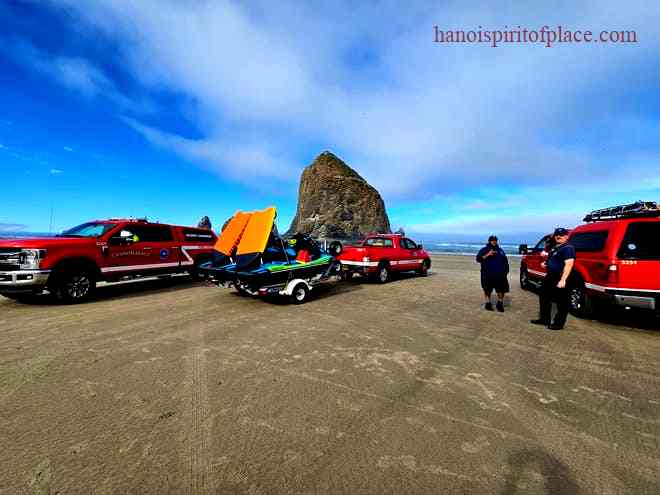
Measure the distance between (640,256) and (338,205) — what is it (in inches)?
3103

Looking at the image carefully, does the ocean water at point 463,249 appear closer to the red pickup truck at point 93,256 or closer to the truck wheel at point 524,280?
the truck wheel at point 524,280

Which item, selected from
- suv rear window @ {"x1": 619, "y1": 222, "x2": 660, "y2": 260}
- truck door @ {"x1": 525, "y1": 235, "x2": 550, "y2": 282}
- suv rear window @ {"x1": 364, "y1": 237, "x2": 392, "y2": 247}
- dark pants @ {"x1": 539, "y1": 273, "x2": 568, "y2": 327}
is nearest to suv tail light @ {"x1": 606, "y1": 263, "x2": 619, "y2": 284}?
suv rear window @ {"x1": 619, "y1": 222, "x2": 660, "y2": 260}

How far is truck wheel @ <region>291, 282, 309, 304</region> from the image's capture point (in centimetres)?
752

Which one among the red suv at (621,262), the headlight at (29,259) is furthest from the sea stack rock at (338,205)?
the red suv at (621,262)

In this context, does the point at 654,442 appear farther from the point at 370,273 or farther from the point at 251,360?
the point at 370,273

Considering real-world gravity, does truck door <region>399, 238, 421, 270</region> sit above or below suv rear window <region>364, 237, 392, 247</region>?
below

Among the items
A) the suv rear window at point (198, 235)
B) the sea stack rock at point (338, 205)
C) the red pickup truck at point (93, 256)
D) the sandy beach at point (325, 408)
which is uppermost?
the sea stack rock at point (338, 205)

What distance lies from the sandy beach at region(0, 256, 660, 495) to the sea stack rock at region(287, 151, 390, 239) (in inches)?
2948

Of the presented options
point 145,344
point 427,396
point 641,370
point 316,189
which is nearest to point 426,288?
point 641,370

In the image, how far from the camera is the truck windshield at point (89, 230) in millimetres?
8352

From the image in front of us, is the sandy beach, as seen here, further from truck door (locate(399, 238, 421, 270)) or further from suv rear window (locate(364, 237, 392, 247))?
truck door (locate(399, 238, 421, 270))

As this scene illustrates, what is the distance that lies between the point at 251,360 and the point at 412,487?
2550 mm

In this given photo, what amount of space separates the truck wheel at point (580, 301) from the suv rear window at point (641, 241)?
1.11 metres

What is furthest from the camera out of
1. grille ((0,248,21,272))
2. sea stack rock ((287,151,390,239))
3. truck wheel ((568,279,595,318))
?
sea stack rock ((287,151,390,239))
